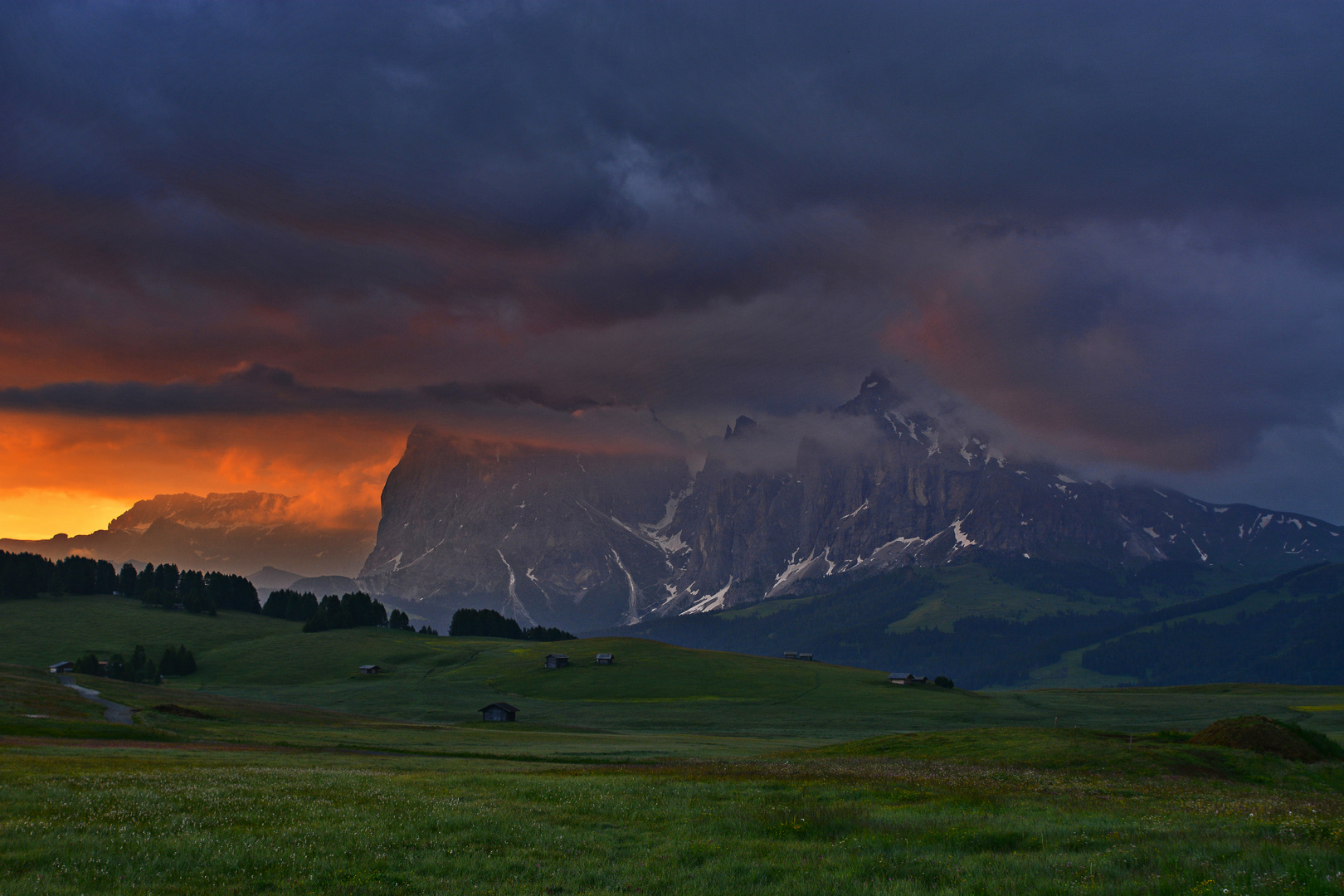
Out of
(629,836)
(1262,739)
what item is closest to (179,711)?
(629,836)

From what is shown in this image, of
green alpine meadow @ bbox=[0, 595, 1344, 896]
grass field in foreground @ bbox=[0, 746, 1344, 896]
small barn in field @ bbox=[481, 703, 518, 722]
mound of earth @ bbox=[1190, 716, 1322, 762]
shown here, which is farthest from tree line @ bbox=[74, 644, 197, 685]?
mound of earth @ bbox=[1190, 716, 1322, 762]

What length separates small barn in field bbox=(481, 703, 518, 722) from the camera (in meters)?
128

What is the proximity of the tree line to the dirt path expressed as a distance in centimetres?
3201

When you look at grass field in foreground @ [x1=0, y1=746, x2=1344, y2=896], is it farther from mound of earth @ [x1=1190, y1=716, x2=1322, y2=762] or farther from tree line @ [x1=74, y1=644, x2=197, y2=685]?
tree line @ [x1=74, y1=644, x2=197, y2=685]

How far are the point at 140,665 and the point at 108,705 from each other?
8031 centimetres

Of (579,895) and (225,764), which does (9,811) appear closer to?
(579,895)

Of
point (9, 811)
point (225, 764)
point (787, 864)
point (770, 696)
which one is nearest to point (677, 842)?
point (787, 864)

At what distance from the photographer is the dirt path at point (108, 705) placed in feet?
278

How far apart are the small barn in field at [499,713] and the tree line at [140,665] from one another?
73181 mm

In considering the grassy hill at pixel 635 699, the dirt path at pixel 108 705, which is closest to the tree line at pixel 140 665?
the grassy hill at pixel 635 699

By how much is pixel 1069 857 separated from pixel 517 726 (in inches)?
4148

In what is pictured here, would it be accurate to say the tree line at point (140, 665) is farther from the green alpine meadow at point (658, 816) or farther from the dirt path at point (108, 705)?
the green alpine meadow at point (658, 816)

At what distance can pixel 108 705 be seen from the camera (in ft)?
326

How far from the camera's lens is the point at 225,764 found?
42.7 meters
